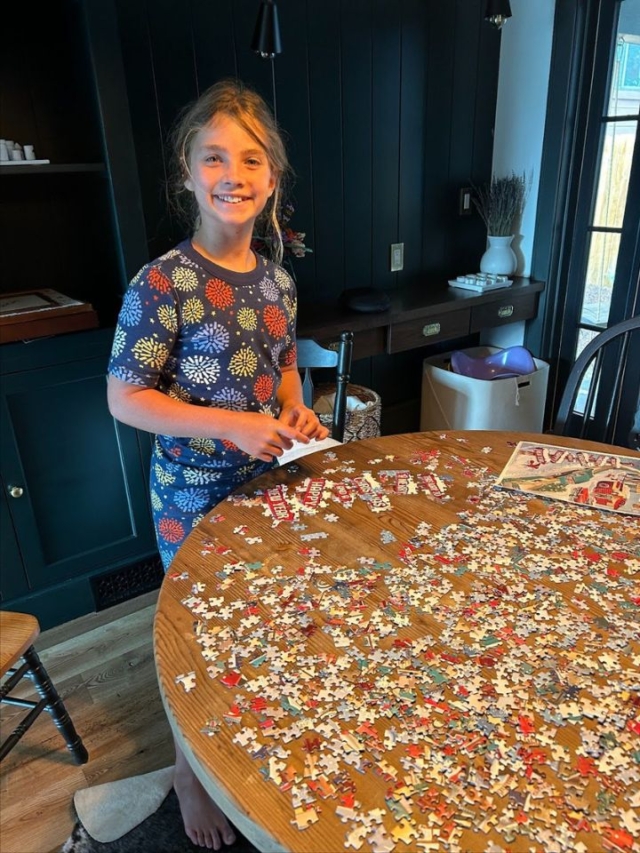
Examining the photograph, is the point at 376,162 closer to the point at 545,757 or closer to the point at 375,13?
the point at 375,13

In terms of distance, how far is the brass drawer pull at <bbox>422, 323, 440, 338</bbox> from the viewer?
111 inches

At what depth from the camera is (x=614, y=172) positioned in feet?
9.70

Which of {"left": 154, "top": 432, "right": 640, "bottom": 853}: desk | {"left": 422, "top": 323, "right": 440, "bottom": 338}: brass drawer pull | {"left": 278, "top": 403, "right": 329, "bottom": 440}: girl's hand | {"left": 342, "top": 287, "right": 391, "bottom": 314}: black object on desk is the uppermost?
{"left": 278, "top": 403, "right": 329, "bottom": 440}: girl's hand

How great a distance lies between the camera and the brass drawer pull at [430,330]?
282cm

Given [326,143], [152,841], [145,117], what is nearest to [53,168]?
[145,117]

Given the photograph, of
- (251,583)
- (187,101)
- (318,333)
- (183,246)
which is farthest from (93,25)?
(251,583)

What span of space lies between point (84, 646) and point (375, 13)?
9.04 feet

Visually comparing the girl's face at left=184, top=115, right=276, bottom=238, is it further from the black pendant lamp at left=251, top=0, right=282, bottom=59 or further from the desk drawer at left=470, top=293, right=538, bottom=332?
the desk drawer at left=470, top=293, right=538, bottom=332

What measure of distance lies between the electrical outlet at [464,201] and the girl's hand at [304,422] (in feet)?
7.42

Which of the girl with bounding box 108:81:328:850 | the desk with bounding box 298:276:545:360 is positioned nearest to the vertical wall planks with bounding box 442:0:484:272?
the desk with bounding box 298:276:545:360

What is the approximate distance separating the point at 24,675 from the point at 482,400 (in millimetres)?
2119

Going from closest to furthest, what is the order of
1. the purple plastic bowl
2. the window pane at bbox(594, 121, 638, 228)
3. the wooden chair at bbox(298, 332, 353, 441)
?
1. the wooden chair at bbox(298, 332, 353, 441)
2. the window pane at bbox(594, 121, 638, 228)
3. the purple plastic bowl

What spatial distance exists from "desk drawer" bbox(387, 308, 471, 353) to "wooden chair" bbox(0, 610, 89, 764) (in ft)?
5.81

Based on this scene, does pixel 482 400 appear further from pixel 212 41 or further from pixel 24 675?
pixel 24 675
